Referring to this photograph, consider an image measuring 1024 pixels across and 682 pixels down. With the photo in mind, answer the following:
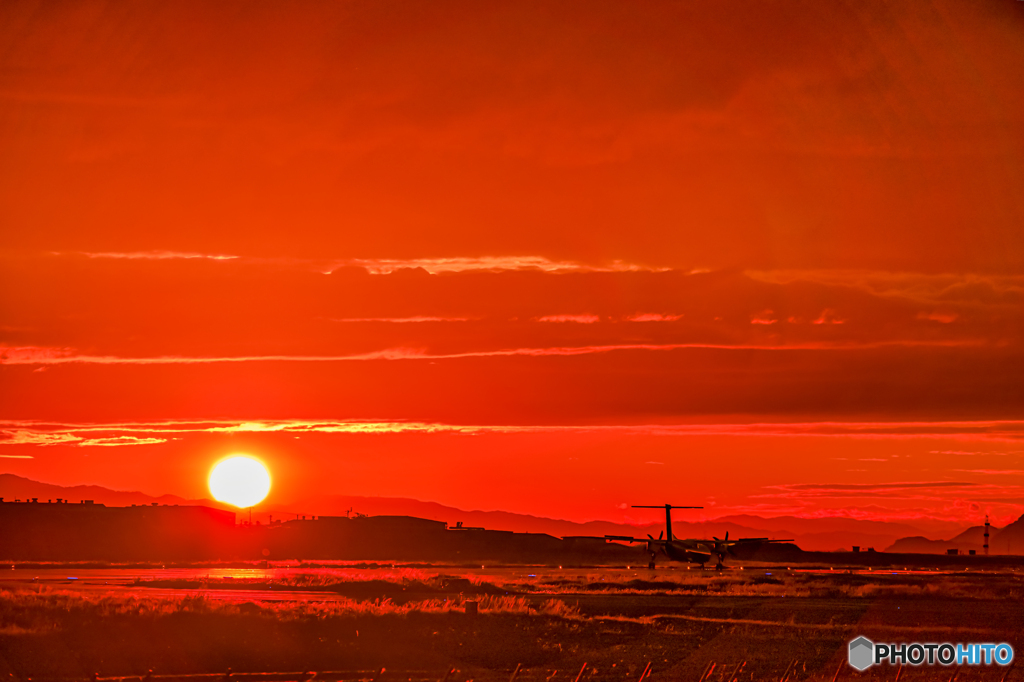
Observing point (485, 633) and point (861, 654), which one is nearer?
point (861, 654)

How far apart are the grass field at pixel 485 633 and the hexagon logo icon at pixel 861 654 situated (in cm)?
36

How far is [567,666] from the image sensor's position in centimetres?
2677

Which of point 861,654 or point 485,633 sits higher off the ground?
point 485,633

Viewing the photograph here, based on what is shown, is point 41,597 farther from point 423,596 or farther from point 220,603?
point 423,596

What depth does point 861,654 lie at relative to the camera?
2852 cm

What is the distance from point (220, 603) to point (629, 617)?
1591 centimetres

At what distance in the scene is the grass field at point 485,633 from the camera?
26109 millimetres

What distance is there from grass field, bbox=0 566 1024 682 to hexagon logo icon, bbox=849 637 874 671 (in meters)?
0.36

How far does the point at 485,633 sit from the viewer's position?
3381 centimetres

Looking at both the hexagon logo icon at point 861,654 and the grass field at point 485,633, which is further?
the hexagon logo icon at point 861,654

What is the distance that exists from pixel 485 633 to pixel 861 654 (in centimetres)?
1183

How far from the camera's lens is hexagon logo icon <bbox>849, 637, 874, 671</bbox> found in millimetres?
26619

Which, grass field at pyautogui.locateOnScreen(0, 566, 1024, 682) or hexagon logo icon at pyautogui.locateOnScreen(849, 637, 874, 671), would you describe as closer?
grass field at pyautogui.locateOnScreen(0, 566, 1024, 682)

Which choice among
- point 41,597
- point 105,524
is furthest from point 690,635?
point 105,524
